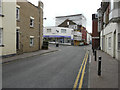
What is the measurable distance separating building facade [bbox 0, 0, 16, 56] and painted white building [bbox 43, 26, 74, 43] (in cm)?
3414

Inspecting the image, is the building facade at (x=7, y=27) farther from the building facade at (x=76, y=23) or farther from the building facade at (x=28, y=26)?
the building facade at (x=76, y=23)

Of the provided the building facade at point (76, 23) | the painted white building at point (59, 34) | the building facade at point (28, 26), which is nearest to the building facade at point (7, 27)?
the building facade at point (28, 26)

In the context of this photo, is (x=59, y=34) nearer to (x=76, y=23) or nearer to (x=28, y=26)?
(x=76, y=23)

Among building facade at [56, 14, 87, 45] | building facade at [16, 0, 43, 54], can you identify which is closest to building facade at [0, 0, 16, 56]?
building facade at [16, 0, 43, 54]

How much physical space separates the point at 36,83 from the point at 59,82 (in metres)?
1.05

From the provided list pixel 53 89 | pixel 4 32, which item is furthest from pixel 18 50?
pixel 53 89

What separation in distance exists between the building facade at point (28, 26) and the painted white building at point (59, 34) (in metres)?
25.7

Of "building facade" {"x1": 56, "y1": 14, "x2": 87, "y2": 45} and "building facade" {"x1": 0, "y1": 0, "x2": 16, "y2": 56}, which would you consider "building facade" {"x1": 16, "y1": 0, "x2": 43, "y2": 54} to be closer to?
"building facade" {"x1": 0, "y1": 0, "x2": 16, "y2": 56}

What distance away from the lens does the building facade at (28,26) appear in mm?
15117

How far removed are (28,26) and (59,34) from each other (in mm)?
30786

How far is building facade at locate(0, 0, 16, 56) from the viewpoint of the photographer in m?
11.6

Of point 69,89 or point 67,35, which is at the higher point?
point 67,35

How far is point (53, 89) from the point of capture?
14.2 ft

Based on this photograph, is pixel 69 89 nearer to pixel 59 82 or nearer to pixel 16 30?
pixel 59 82
